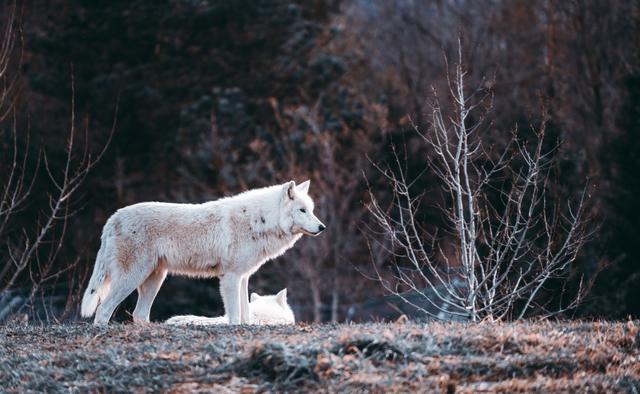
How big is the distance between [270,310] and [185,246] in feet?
5.75

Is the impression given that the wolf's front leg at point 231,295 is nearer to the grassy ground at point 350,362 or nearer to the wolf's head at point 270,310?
the wolf's head at point 270,310

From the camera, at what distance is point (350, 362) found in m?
7.58

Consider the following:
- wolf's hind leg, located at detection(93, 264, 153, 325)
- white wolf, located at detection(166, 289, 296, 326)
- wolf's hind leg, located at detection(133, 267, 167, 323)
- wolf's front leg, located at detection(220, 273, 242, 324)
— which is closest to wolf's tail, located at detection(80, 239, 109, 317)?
wolf's hind leg, located at detection(93, 264, 153, 325)

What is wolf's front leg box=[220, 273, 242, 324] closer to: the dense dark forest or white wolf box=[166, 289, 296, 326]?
white wolf box=[166, 289, 296, 326]

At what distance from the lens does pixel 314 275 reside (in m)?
29.0

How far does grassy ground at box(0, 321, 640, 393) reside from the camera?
7391 mm

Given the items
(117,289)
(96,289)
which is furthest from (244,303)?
(96,289)

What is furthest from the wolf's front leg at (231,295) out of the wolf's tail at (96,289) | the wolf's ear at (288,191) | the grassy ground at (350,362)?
the grassy ground at (350,362)

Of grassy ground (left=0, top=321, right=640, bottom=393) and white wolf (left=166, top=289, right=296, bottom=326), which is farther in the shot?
white wolf (left=166, top=289, right=296, bottom=326)

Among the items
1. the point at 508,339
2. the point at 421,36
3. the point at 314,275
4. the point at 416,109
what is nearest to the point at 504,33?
the point at 421,36

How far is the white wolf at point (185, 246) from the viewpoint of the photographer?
11969 mm

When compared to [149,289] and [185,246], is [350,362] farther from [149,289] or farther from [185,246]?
[149,289]

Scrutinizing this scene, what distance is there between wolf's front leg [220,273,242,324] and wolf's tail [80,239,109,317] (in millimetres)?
1379

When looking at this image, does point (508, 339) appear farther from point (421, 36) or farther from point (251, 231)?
point (421, 36)
